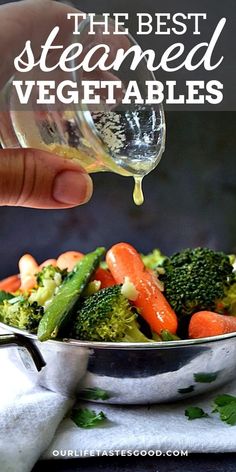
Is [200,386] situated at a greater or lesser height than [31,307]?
lesser

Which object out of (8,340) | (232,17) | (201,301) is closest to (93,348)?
(8,340)

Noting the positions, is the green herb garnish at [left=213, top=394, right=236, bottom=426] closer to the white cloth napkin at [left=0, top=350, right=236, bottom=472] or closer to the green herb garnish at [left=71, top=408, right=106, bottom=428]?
the white cloth napkin at [left=0, top=350, right=236, bottom=472]

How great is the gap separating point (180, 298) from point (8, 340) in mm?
330

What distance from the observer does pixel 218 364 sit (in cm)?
122

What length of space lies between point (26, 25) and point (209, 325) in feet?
2.00

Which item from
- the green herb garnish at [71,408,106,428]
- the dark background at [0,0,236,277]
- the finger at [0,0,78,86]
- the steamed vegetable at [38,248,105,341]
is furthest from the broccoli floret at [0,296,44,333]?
the dark background at [0,0,236,277]

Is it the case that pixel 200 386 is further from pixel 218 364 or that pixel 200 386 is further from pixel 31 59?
pixel 31 59

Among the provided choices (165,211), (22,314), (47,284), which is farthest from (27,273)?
(165,211)

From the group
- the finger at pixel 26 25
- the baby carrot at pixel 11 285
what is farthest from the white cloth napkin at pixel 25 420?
the finger at pixel 26 25

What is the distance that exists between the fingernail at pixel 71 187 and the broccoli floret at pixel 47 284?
30 centimetres

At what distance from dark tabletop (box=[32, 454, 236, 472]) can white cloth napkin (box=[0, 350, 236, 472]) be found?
0.01 meters

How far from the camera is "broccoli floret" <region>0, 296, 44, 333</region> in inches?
49.3

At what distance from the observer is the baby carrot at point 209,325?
125 centimetres

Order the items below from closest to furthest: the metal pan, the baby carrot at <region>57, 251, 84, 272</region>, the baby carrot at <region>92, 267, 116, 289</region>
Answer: the metal pan
the baby carrot at <region>92, 267, 116, 289</region>
the baby carrot at <region>57, 251, 84, 272</region>
